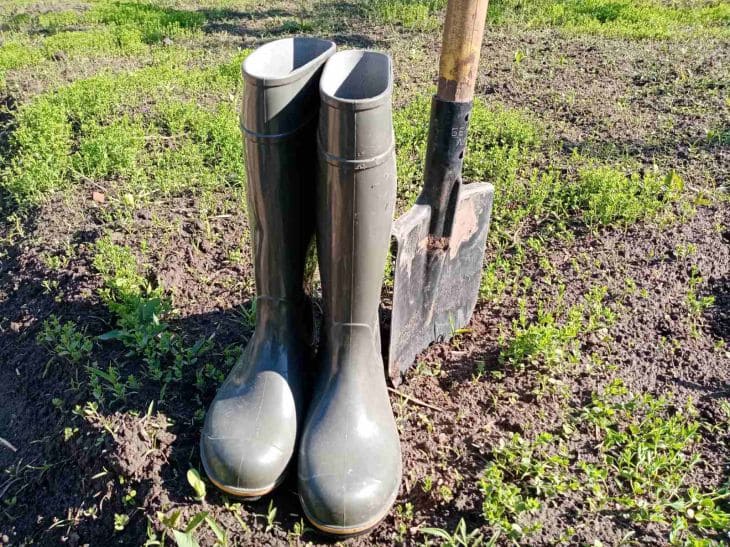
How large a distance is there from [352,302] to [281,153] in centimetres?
43

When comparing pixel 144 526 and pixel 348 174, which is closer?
pixel 348 174

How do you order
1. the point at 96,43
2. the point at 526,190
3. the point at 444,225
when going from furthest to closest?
the point at 96,43 < the point at 526,190 < the point at 444,225

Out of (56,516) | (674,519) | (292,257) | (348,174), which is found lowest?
(56,516)

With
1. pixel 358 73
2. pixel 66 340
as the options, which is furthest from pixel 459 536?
pixel 66 340

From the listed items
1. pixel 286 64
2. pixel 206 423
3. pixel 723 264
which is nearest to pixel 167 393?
pixel 206 423

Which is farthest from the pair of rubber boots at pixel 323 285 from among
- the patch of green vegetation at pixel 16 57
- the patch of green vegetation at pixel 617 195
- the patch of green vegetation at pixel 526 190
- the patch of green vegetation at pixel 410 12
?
the patch of green vegetation at pixel 410 12

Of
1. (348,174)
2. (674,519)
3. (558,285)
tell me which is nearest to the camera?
(348,174)

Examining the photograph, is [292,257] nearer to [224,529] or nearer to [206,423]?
[206,423]

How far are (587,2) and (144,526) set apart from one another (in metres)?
5.92

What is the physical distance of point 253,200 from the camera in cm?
168

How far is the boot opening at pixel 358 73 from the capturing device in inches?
61.9

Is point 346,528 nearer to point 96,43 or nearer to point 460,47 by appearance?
point 460,47

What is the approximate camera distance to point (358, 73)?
1.61 metres

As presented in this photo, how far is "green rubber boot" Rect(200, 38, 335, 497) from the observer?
156cm
